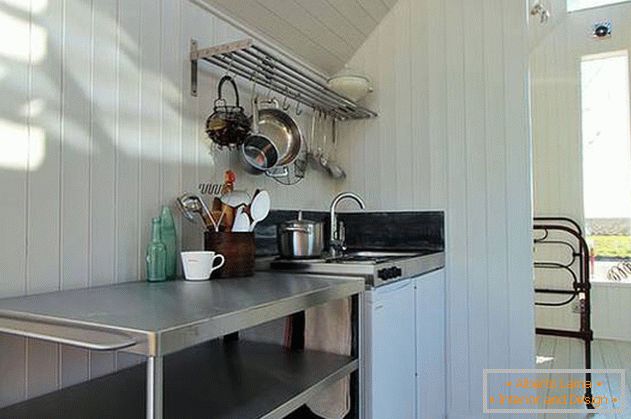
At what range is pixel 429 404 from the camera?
2342 millimetres

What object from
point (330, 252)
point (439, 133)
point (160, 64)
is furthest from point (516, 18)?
point (160, 64)

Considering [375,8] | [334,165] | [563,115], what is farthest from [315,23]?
[563,115]

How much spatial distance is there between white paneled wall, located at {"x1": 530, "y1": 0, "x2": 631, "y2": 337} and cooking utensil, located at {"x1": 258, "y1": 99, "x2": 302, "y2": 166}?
3.34 metres

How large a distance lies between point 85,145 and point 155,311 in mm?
689

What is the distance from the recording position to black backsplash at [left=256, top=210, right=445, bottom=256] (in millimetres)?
2785

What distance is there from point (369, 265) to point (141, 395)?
2.80 ft

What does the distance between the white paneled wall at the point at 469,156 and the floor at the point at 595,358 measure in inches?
30.9

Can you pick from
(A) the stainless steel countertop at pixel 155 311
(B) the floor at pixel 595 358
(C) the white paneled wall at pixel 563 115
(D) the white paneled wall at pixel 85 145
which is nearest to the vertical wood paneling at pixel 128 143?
(D) the white paneled wall at pixel 85 145

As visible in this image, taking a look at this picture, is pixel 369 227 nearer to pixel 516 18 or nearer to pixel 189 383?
pixel 516 18

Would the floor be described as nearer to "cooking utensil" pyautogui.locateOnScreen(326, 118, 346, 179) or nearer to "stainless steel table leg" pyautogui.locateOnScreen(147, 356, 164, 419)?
"cooking utensil" pyautogui.locateOnScreen(326, 118, 346, 179)

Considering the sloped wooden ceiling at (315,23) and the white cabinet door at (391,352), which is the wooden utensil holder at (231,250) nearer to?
the white cabinet door at (391,352)

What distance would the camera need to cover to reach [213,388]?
1.43m

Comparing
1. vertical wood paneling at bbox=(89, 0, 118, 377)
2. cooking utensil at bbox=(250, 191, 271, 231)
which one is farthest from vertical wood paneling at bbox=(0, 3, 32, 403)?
cooking utensil at bbox=(250, 191, 271, 231)

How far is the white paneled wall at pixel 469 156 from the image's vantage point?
2.62m
